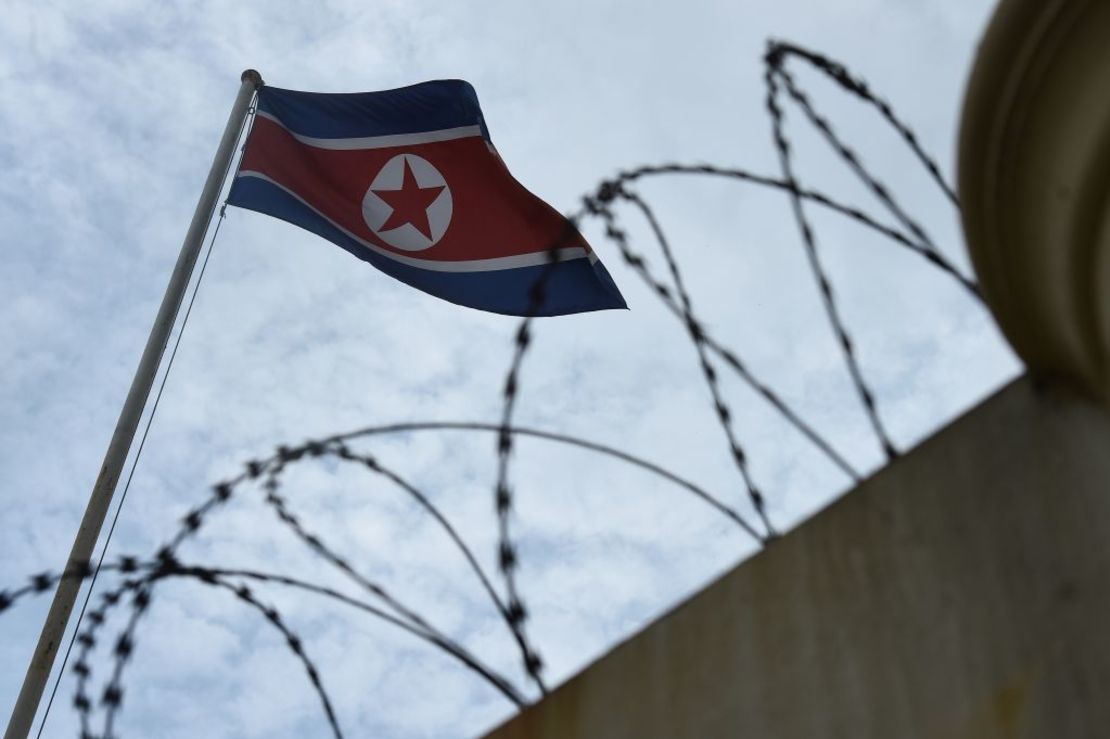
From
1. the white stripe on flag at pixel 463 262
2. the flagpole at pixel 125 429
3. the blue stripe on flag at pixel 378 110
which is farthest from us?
the blue stripe on flag at pixel 378 110

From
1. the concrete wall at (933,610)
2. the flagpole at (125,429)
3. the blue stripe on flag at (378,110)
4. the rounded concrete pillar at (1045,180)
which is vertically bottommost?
the concrete wall at (933,610)


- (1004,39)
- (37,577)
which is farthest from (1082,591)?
(37,577)

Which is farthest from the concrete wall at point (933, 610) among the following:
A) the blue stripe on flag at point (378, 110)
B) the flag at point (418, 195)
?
the blue stripe on flag at point (378, 110)

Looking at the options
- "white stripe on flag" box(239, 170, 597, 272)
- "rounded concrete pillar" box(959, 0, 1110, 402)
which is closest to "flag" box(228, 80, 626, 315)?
"white stripe on flag" box(239, 170, 597, 272)

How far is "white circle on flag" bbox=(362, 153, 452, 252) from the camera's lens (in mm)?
7746

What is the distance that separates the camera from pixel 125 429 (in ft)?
22.0

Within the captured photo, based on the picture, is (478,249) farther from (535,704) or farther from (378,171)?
(535,704)

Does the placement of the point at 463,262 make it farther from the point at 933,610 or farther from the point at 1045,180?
the point at 1045,180

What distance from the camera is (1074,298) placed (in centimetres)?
263

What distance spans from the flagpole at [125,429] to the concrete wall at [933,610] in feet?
10.2

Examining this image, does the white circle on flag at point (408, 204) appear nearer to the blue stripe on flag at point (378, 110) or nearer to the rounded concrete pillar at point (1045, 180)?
the blue stripe on flag at point (378, 110)

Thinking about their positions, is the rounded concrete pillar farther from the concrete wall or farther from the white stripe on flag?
the white stripe on flag

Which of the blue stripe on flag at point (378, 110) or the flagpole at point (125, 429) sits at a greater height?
the blue stripe on flag at point (378, 110)

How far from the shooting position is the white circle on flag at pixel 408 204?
25.4ft
